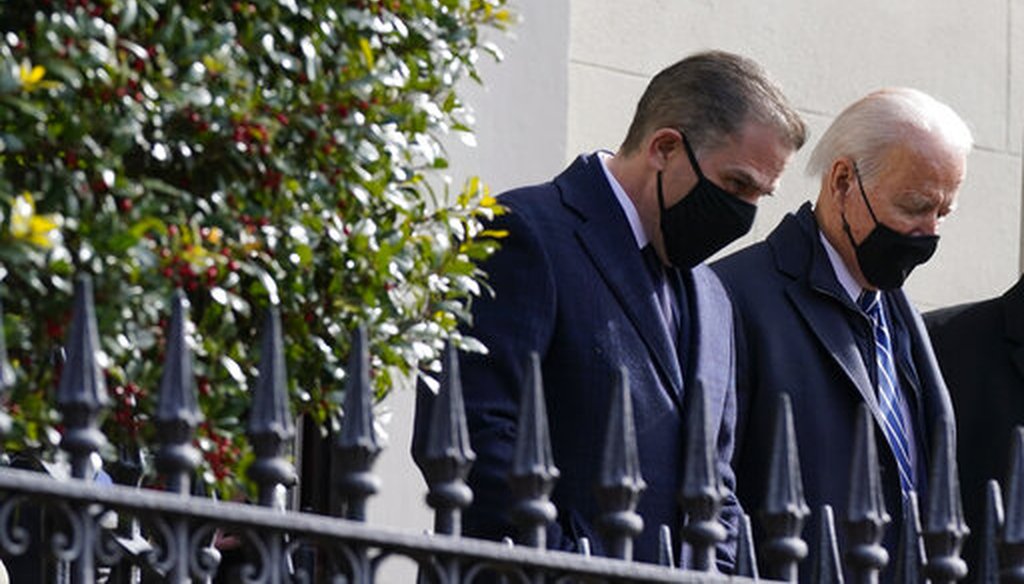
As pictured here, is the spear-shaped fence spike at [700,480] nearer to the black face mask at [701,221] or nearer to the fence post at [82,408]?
the fence post at [82,408]

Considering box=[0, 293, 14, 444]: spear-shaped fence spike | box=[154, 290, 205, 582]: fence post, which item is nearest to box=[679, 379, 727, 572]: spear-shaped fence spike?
box=[154, 290, 205, 582]: fence post

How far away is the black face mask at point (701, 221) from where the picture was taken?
5863 mm

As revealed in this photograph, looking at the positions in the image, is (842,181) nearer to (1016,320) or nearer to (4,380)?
(1016,320)

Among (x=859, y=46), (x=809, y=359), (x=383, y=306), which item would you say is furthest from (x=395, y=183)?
(x=859, y=46)

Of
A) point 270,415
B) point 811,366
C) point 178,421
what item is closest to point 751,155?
point 811,366


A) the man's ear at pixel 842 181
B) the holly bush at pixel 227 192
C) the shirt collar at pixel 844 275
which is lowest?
the holly bush at pixel 227 192

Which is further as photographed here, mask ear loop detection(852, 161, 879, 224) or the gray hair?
mask ear loop detection(852, 161, 879, 224)

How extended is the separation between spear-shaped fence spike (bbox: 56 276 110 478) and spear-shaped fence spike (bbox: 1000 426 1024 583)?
5.60 feet

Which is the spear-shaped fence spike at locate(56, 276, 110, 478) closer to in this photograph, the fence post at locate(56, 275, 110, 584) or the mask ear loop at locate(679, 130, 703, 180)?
the fence post at locate(56, 275, 110, 584)

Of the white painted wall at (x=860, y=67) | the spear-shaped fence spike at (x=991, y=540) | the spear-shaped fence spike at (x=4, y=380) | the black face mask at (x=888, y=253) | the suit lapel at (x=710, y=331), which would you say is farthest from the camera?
the white painted wall at (x=860, y=67)

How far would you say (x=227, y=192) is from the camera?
4.20 metres

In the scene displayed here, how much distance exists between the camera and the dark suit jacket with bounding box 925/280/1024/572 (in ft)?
22.7

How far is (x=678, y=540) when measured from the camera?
579 cm

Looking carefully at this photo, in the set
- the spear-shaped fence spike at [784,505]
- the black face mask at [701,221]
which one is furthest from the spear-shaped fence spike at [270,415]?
the black face mask at [701,221]
